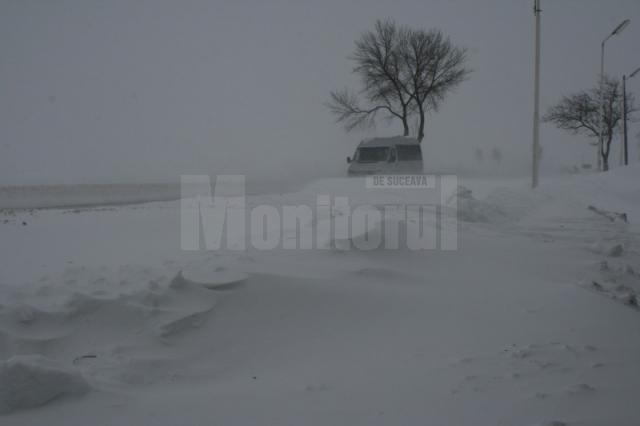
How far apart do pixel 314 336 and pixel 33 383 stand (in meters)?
1.66

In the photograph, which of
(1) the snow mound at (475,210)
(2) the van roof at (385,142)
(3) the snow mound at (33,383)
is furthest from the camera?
(2) the van roof at (385,142)

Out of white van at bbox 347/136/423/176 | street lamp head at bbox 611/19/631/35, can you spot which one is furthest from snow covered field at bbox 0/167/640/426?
street lamp head at bbox 611/19/631/35

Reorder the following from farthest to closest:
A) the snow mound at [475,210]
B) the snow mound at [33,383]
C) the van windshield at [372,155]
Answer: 1. the van windshield at [372,155]
2. the snow mound at [475,210]
3. the snow mound at [33,383]

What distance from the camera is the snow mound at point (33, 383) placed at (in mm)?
2074

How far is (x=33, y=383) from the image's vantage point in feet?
6.97

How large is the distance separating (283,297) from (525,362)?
1.75m

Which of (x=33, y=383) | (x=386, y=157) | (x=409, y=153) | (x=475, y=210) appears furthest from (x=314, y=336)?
(x=409, y=153)

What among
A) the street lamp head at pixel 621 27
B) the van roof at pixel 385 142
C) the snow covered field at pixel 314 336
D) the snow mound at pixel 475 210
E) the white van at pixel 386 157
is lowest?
the snow covered field at pixel 314 336

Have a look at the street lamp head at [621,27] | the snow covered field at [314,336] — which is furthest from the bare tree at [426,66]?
the snow covered field at [314,336]

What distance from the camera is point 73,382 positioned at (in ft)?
7.23

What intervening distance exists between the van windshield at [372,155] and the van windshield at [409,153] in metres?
0.48

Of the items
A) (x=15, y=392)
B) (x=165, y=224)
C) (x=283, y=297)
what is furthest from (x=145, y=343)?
(x=165, y=224)

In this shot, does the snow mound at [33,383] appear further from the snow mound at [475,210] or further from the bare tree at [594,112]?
the bare tree at [594,112]

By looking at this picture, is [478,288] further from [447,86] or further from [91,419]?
[447,86]
